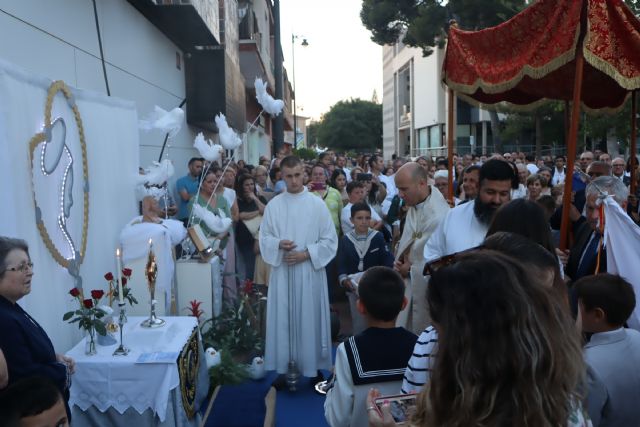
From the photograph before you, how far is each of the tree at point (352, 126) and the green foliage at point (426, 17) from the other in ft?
174

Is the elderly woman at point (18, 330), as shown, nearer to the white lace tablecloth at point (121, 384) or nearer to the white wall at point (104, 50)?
the white lace tablecloth at point (121, 384)

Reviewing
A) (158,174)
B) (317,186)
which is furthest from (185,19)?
(158,174)

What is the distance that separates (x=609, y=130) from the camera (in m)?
20.7

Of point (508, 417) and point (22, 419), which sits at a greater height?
point (508, 417)

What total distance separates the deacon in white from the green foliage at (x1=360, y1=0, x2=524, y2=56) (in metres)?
17.1

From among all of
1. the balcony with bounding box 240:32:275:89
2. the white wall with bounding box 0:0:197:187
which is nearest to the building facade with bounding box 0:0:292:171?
the white wall with bounding box 0:0:197:187

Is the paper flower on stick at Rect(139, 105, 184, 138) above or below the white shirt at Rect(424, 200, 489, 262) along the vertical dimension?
above

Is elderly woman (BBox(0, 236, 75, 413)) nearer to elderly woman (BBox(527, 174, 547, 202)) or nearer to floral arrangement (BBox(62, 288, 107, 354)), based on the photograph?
floral arrangement (BBox(62, 288, 107, 354))

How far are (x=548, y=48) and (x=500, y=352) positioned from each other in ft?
11.4

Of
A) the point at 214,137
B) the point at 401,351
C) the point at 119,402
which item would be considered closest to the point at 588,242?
the point at 401,351

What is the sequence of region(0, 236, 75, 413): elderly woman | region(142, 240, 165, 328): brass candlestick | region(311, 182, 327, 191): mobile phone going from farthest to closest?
region(311, 182, 327, 191): mobile phone, region(142, 240, 165, 328): brass candlestick, region(0, 236, 75, 413): elderly woman

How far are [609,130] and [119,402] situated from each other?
70.4 ft

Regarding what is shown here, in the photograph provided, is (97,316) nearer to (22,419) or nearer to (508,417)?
(22,419)

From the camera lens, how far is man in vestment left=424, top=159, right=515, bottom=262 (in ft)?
10.9
